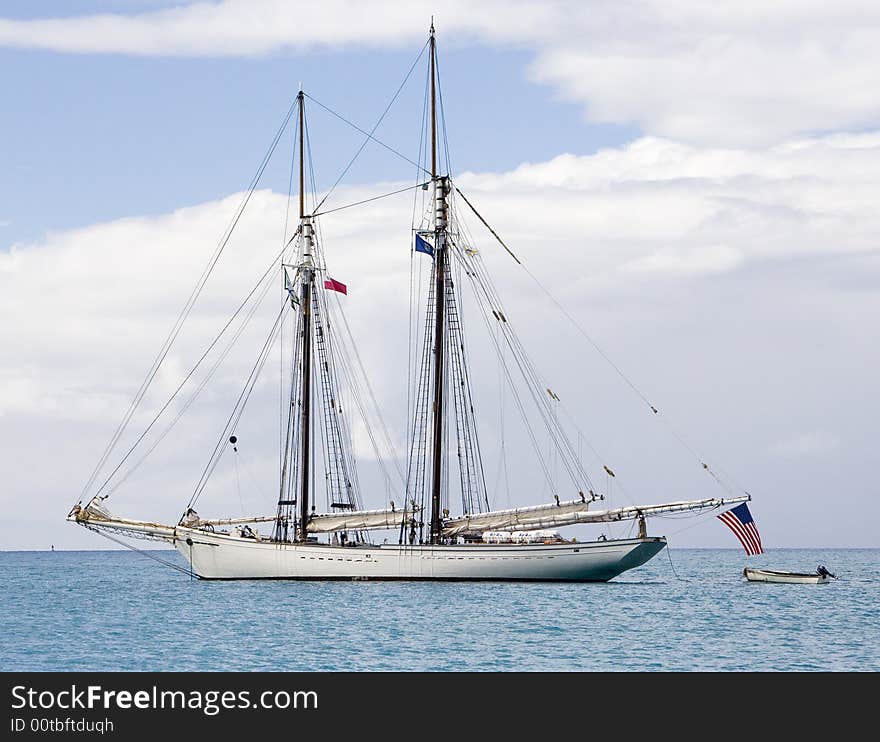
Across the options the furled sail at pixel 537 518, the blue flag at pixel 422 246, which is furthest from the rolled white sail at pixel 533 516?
the blue flag at pixel 422 246

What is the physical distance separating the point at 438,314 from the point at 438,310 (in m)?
0.29

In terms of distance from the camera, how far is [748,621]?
76938 mm

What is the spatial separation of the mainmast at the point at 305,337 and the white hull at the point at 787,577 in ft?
139

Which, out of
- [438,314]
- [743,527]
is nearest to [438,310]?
[438,314]

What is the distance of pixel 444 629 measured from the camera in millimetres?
69125

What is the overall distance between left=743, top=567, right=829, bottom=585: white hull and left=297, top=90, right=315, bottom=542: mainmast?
139 ft

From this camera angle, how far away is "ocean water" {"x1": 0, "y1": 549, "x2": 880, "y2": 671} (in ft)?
194

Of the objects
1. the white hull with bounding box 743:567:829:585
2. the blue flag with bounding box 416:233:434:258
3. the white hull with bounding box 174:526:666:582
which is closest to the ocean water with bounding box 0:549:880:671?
the white hull with bounding box 174:526:666:582

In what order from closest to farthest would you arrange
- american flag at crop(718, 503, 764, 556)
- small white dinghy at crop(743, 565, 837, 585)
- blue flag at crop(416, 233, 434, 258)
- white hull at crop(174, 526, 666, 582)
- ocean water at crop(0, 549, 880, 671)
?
ocean water at crop(0, 549, 880, 671) < american flag at crop(718, 503, 764, 556) < white hull at crop(174, 526, 666, 582) < blue flag at crop(416, 233, 434, 258) < small white dinghy at crop(743, 565, 837, 585)

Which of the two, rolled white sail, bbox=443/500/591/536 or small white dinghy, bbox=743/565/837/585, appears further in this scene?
small white dinghy, bbox=743/565/837/585

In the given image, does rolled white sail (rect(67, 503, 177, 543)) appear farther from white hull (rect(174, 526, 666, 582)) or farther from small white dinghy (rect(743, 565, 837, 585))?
small white dinghy (rect(743, 565, 837, 585))

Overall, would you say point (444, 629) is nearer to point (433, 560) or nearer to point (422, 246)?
point (433, 560)

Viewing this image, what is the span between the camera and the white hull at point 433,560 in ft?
310

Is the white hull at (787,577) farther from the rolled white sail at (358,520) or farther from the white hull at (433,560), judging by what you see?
the rolled white sail at (358,520)
